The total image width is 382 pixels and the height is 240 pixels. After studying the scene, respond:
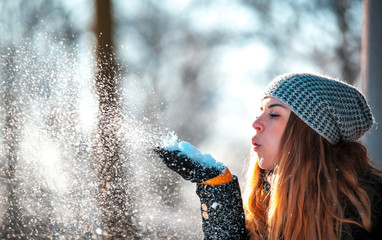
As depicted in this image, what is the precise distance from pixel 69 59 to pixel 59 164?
2.82ft

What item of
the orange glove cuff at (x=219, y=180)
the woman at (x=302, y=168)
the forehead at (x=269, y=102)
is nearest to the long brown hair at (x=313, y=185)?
the woman at (x=302, y=168)

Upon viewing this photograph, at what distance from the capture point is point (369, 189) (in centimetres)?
189

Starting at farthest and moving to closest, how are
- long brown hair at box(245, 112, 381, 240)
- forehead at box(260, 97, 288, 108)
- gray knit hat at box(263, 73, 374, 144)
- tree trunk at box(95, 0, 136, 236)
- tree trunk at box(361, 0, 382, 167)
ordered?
tree trunk at box(361, 0, 382, 167) < tree trunk at box(95, 0, 136, 236) < forehead at box(260, 97, 288, 108) < gray knit hat at box(263, 73, 374, 144) < long brown hair at box(245, 112, 381, 240)

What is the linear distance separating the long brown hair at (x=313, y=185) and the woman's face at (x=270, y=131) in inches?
1.3

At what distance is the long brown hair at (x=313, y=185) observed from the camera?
1.90 meters

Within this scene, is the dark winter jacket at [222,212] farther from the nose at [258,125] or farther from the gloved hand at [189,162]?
the nose at [258,125]

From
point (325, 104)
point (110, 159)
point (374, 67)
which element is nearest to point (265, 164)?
point (325, 104)

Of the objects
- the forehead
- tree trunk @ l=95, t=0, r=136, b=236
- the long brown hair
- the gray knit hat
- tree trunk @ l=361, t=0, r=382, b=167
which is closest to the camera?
the long brown hair

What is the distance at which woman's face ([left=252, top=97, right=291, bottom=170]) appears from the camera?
6.93ft

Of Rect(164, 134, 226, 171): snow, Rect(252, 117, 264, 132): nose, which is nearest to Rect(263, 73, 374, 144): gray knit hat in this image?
Rect(252, 117, 264, 132): nose

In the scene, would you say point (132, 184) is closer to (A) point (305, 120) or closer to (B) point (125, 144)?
(B) point (125, 144)

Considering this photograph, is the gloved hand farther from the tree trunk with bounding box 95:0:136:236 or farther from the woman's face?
the tree trunk with bounding box 95:0:136:236

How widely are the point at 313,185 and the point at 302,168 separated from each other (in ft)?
0.35

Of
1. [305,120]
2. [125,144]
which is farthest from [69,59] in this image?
[305,120]
